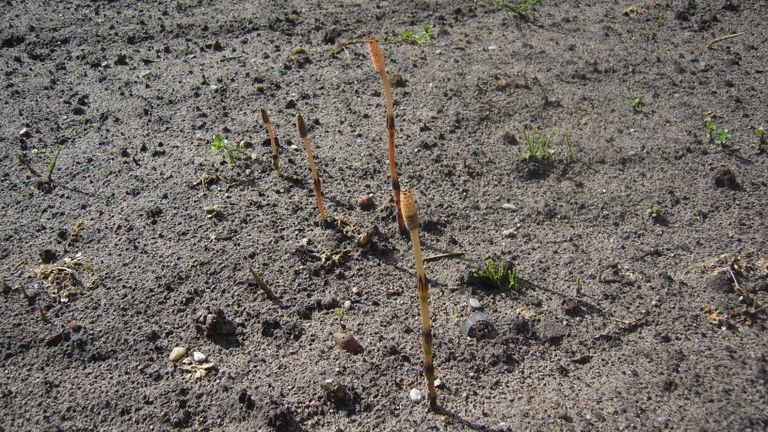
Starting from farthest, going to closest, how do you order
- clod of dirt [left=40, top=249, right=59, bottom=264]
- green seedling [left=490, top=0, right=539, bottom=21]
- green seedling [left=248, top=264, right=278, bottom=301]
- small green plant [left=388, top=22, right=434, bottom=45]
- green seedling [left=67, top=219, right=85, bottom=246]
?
1. green seedling [left=490, top=0, right=539, bottom=21]
2. small green plant [left=388, top=22, right=434, bottom=45]
3. green seedling [left=67, top=219, right=85, bottom=246]
4. clod of dirt [left=40, top=249, right=59, bottom=264]
5. green seedling [left=248, top=264, right=278, bottom=301]

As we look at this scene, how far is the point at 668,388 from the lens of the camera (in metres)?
2.44

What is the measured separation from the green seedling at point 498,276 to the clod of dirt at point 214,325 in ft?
3.80

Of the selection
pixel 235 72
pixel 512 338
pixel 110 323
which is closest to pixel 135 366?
pixel 110 323

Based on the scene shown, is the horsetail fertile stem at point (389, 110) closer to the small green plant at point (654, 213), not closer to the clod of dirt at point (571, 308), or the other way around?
the clod of dirt at point (571, 308)

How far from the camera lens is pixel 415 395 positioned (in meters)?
2.51

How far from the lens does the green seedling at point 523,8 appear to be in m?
5.04

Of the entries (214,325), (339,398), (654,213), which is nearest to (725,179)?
(654,213)

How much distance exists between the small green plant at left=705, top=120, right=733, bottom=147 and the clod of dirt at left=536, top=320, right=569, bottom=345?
176 cm

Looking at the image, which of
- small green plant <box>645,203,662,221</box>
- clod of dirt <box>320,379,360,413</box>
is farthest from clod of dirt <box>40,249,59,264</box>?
small green plant <box>645,203,662,221</box>

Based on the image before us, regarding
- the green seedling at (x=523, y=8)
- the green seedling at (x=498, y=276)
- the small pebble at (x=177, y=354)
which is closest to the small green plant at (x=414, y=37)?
the green seedling at (x=523, y=8)

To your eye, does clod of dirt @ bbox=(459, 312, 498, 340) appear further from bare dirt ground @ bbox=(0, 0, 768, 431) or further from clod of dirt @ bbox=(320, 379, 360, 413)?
clod of dirt @ bbox=(320, 379, 360, 413)

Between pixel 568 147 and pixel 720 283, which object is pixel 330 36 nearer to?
pixel 568 147

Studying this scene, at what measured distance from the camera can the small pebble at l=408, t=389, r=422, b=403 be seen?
2.50 meters

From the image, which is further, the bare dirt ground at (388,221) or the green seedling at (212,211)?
the green seedling at (212,211)
